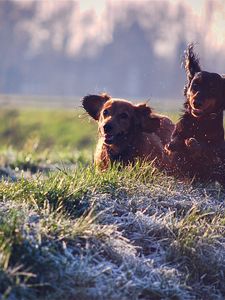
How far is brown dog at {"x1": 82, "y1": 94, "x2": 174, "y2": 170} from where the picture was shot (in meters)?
8.38

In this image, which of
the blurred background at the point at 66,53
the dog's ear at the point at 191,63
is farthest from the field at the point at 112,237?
the blurred background at the point at 66,53

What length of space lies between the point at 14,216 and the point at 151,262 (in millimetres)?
1032

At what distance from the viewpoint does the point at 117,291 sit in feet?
17.6

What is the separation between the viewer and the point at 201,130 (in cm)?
784

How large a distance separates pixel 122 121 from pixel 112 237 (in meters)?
2.68

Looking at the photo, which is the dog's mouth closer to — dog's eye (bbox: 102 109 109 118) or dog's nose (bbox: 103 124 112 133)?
dog's nose (bbox: 103 124 112 133)

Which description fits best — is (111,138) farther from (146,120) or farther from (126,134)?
(146,120)

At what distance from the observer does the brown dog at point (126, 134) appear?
330 inches

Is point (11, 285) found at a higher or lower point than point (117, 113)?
lower

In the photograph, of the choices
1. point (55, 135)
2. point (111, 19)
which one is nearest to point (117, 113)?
point (55, 135)

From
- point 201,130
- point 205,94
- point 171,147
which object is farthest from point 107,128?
point 205,94

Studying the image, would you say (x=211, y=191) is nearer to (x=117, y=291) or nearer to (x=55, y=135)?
(x=117, y=291)

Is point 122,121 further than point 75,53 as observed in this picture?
No

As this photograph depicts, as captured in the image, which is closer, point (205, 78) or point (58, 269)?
point (58, 269)
